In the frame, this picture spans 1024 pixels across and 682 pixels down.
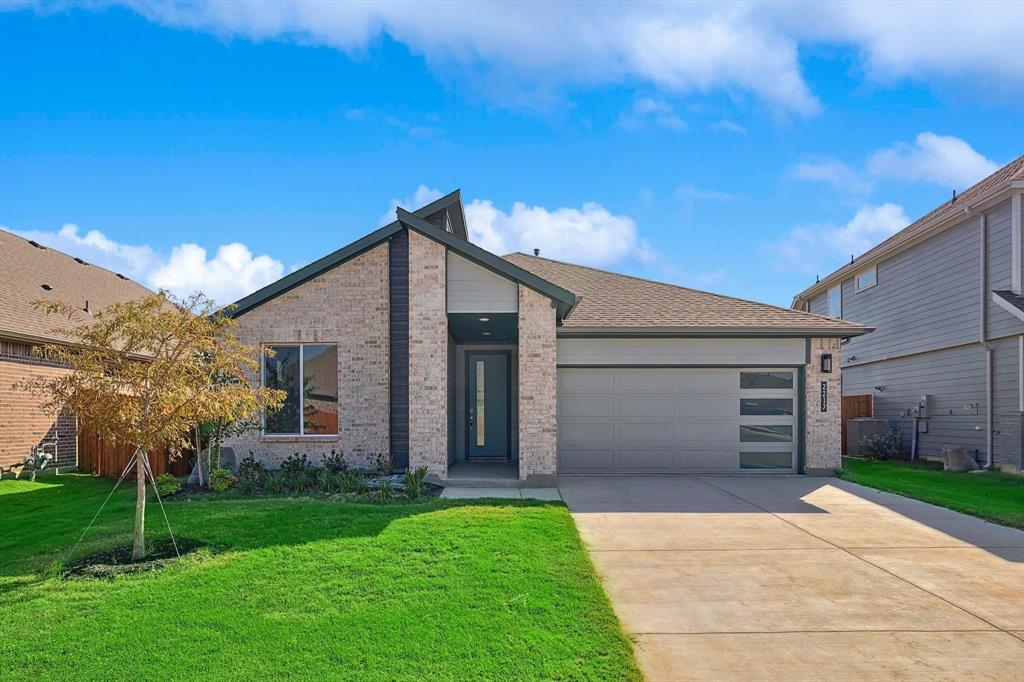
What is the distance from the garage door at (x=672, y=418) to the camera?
13.0 m

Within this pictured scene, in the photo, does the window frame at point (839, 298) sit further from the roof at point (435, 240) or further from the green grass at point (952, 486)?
the roof at point (435, 240)

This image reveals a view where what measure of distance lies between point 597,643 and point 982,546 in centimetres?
576

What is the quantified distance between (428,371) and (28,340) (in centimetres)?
876

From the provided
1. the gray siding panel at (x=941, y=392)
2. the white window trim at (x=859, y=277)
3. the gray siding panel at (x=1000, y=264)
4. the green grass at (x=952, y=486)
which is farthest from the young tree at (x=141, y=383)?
the white window trim at (x=859, y=277)

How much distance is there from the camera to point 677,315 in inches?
523

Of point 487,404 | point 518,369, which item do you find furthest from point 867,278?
point 518,369

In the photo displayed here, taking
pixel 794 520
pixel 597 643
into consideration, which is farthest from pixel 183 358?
pixel 794 520

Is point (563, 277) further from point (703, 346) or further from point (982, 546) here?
point (982, 546)

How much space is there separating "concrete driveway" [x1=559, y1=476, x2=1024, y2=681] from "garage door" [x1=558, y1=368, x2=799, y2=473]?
2807mm

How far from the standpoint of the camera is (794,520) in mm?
8844

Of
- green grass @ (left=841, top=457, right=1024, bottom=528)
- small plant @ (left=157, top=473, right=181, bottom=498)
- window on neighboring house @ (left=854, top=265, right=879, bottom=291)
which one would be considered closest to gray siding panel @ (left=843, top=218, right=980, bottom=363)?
window on neighboring house @ (left=854, top=265, right=879, bottom=291)

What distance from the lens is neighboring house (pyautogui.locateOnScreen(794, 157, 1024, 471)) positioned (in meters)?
14.4

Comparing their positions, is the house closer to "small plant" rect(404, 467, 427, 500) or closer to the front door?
the front door

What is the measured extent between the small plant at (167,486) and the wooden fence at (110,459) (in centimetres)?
99
